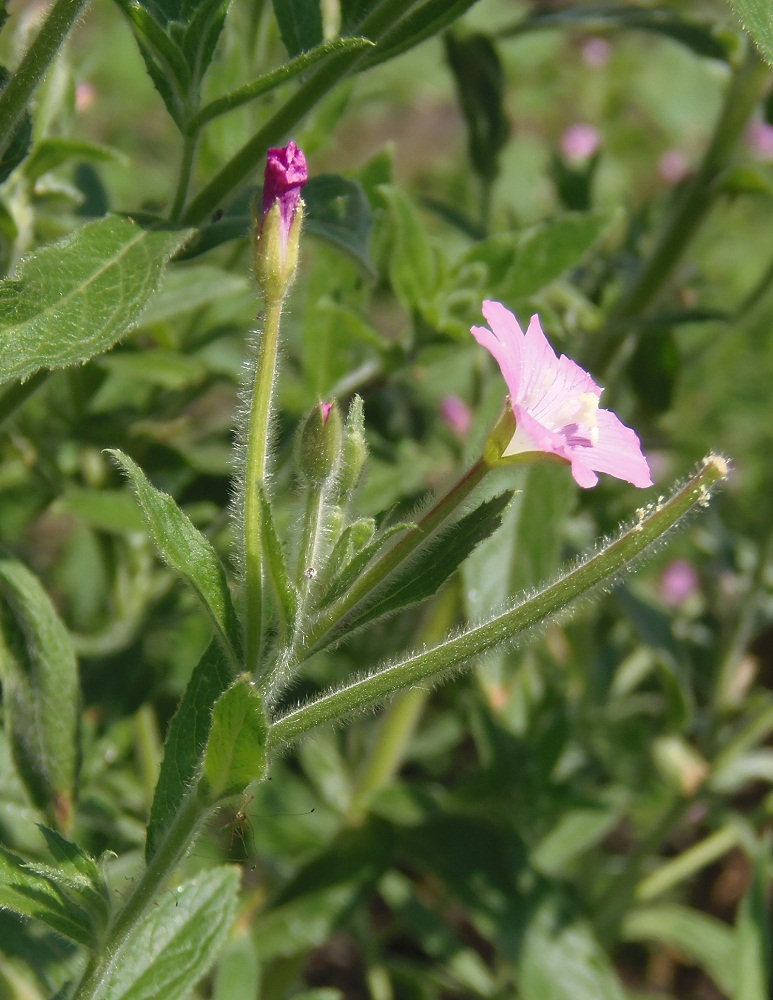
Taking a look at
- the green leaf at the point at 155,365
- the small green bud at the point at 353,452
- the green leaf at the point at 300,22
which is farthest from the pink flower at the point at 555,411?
the green leaf at the point at 155,365

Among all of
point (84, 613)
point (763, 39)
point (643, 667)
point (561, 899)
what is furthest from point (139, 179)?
point (763, 39)

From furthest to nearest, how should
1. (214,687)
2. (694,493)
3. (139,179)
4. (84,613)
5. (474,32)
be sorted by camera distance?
(139,179), (84,613), (474,32), (214,687), (694,493)

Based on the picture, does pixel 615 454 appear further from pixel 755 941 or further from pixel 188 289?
pixel 755 941

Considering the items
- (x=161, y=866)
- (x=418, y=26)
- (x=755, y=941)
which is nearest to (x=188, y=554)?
(x=161, y=866)

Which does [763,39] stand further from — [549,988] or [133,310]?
[549,988]

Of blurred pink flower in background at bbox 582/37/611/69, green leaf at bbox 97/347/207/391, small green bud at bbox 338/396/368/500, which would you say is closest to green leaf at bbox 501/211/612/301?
green leaf at bbox 97/347/207/391

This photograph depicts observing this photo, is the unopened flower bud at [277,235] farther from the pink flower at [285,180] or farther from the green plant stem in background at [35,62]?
the green plant stem in background at [35,62]
